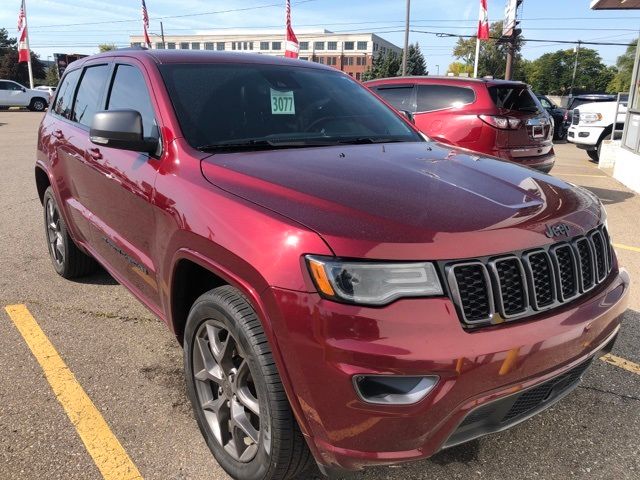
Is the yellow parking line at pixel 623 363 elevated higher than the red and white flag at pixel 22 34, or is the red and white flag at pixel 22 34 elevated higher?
the red and white flag at pixel 22 34

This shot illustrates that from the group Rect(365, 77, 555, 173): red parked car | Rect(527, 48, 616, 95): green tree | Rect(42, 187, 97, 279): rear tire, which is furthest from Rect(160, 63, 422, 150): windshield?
Rect(527, 48, 616, 95): green tree

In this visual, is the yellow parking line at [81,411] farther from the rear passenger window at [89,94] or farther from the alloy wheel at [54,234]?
the rear passenger window at [89,94]

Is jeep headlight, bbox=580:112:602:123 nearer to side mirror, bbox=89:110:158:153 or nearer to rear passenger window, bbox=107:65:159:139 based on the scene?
rear passenger window, bbox=107:65:159:139

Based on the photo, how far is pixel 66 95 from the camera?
4.45 metres

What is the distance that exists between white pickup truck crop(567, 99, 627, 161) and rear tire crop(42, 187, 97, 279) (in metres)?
12.1

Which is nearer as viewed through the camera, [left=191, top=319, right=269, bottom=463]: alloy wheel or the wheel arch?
[left=191, top=319, right=269, bottom=463]: alloy wheel

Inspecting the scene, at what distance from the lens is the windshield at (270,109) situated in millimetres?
2785

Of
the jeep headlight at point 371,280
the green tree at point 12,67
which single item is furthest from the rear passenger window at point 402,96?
the green tree at point 12,67

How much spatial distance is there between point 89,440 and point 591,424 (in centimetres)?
244

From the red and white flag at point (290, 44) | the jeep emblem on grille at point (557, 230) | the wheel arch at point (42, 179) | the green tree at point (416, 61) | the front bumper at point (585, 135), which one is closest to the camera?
the jeep emblem on grille at point (557, 230)

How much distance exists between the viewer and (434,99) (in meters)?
7.60

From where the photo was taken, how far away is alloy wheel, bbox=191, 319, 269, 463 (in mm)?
2182

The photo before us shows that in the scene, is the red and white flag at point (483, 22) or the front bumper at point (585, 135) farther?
the red and white flag at point (483, 22)

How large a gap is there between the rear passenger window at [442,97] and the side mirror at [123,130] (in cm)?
549
